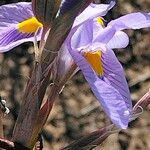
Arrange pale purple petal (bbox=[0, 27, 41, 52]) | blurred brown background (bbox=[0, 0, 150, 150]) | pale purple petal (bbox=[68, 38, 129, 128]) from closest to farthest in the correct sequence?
pale purple petal (bbox=[68, 38, 129, 128]), pale purple petal (bbox=[0, 27, 41, 52]), blurred brown background (bbox=[0, 0, 150, 150])

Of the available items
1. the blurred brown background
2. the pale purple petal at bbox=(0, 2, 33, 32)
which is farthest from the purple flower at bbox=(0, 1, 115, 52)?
the blurred brown background

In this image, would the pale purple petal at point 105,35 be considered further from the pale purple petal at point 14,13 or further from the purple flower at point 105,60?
the pale purple petal at point 14,13

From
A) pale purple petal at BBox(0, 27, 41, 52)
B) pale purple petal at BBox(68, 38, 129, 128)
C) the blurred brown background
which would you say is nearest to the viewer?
pale purple petal at BBox(68, 38, 129, 128)

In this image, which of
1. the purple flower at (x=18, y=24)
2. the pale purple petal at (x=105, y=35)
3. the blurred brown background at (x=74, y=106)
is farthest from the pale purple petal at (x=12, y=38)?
the blurred brown background at (x=74, y=106)

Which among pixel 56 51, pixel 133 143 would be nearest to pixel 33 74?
pixel 56 51

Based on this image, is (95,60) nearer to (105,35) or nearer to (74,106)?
(105,35)

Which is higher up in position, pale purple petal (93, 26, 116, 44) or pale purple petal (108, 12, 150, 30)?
pale purple petal (108, 12, 150, 30)

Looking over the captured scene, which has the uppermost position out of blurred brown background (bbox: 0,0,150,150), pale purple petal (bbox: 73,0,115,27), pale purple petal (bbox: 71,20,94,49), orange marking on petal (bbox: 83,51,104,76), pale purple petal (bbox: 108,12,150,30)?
pale purple petal (bbox: 73,0,115,27)

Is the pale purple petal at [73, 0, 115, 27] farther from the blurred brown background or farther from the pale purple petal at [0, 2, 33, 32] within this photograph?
the blurred brown background
